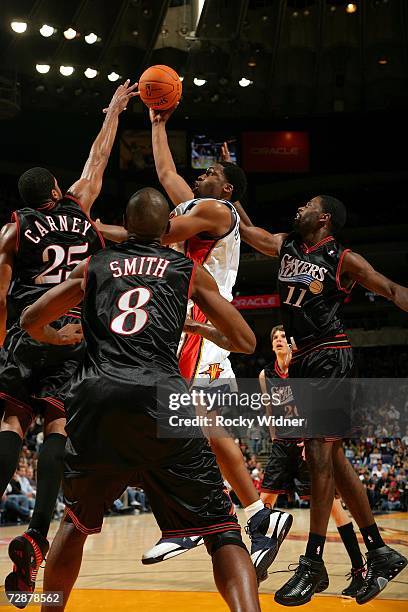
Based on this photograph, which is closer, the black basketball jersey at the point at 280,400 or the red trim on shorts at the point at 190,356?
the red trim on shorts at the point at 190,356

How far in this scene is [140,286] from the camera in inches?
134

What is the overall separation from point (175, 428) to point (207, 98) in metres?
21.7

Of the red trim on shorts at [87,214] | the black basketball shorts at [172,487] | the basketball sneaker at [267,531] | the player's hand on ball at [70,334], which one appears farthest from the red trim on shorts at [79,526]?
the red trim on shorts at [87,214]

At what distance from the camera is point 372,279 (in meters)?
5.17

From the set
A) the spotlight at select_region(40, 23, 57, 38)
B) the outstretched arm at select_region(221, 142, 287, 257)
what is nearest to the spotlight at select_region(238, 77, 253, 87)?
the spotlight at select_region(40, 23, 57, 38)

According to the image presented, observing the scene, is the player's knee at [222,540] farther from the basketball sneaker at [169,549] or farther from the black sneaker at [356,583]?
the black sneaker at [356,583]

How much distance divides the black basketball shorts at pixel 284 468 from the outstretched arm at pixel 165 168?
8.38 feet

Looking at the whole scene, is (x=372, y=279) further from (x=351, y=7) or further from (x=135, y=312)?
(x=351, y=7)

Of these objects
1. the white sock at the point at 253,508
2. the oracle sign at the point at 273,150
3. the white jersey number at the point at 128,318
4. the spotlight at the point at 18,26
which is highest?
the spotlight at the point at 18,26

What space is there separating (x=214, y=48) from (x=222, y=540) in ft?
66.3

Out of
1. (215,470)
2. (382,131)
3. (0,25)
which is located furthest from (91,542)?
(382,131)

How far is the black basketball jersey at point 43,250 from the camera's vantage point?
4.64m

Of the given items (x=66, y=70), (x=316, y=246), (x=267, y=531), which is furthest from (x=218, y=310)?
(x=66, y=70)

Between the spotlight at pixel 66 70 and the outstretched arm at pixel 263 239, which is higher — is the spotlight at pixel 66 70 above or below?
above
